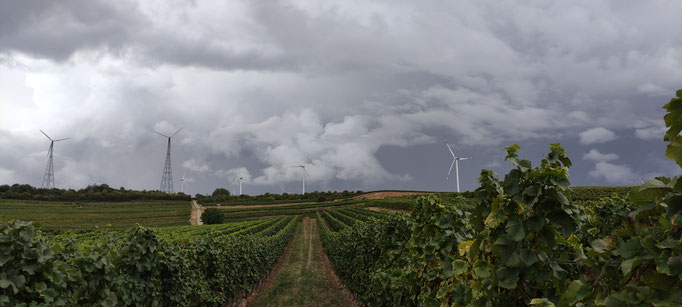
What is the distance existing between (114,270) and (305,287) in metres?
14.1

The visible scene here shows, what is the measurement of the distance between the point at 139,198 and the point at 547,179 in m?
155

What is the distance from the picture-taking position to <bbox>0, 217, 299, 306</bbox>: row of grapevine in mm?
4160

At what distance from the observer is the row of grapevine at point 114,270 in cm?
416

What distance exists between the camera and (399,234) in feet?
28.1

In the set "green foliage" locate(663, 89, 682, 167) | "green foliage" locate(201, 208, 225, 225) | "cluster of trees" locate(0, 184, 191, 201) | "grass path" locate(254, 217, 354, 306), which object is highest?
"green foliage" locate(663, 89, 682, 167)

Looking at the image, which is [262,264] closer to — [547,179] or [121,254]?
[121,254]

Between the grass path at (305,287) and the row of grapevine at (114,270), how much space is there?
398 centimetres

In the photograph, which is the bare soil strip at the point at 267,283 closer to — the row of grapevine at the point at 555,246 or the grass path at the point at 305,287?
the grass path at the point at 305,287

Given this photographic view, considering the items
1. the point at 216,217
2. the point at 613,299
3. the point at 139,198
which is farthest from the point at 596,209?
the point at 139,198

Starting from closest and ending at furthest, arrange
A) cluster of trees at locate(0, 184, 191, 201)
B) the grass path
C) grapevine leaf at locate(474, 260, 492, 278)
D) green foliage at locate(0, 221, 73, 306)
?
grapevine leaf at locate(474, 260, 492, 278) < green foliage at locate(0, 221, 73, 306) < the grass path < cluster of trees at locate(0, 184, 191, 201)

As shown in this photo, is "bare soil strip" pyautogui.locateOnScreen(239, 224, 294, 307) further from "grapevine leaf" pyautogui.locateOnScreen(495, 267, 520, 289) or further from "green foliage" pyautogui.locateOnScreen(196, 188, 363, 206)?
"green foliage" pyautogui.locateOnScreen(196, 188, 363, 206)

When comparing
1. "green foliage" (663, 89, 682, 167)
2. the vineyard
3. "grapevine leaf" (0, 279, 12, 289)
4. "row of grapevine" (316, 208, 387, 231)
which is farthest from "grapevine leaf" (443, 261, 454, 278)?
"row of grapevine" (316, 208, 387, 231)

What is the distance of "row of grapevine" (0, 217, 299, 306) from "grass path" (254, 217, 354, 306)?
398 centimetres

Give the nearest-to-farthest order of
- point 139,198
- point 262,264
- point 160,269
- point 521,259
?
1. point 521,259
2. point 160,269
3. point 262,264
4. point 139,198
